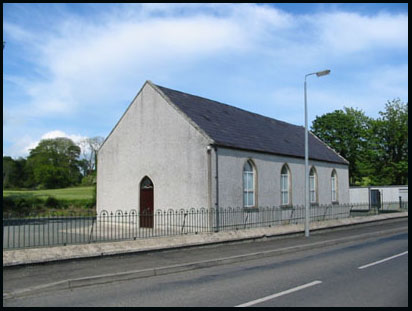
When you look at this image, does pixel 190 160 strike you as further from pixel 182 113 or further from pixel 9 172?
pixel 9 172

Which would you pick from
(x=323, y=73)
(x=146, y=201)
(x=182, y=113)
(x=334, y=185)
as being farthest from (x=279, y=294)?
(x=334, y=185)

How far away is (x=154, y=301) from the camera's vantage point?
24.2ft

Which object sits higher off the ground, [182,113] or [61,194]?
[182,113]

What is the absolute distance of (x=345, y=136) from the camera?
196 feet

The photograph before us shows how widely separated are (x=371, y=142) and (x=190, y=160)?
47.1m

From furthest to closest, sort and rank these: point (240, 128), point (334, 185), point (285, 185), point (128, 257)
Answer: point (334, 185)
point (285, 185)
point (240, 128)
point (128, 257)

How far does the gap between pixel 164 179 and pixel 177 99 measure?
15.9ft

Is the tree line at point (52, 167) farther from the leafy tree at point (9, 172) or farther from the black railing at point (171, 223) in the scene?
the black railing at point (171, 223)

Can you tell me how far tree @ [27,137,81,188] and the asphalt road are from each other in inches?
2802

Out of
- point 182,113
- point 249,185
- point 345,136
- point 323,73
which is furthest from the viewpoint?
point 345,136

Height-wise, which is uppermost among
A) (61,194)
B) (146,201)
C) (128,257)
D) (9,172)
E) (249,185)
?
(9,172)

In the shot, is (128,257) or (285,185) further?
(285,185)

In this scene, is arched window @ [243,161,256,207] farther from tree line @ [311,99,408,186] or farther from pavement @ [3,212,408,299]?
tree line @ [311,99,408,186]

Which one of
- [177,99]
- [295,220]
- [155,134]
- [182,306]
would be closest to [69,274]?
[182,306]
